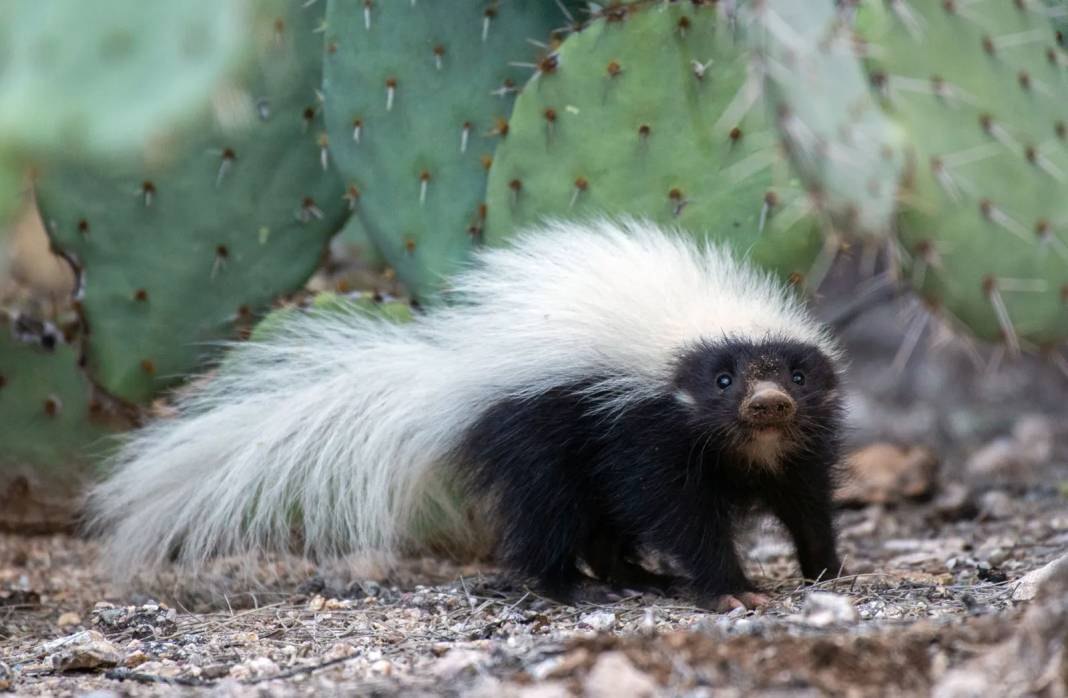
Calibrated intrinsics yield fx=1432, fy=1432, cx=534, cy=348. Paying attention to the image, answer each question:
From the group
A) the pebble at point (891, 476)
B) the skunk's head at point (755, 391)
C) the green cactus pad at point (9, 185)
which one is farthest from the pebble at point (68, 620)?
the pebble at point (891, 476)

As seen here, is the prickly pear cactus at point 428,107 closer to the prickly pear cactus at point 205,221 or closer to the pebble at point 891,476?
the prickly pear cactus at point 205,221

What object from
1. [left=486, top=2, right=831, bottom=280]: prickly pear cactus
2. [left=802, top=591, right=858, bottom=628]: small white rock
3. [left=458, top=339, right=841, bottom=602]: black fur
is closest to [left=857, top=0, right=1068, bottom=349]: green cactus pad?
[left=486, top=2, right=831, bottom=280]: prickly pear cactus

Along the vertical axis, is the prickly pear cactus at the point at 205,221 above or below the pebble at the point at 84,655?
above

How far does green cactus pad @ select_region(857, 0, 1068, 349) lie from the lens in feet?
15.0

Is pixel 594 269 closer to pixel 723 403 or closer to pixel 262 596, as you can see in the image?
pixel 723 403

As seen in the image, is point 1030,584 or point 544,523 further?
point 544,523

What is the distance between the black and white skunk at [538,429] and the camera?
470 centimetres

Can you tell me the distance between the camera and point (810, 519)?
4941mm

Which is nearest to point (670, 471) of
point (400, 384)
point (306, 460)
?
point (400, 384)

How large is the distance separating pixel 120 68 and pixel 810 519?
3.30 m

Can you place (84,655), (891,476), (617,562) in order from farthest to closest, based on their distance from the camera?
(891,476)
(617,562)
(84,655)

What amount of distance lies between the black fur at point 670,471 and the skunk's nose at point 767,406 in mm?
67

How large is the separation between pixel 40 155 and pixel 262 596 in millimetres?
2066

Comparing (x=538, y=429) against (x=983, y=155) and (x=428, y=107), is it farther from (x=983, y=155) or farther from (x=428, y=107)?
(x=983, y=155)
